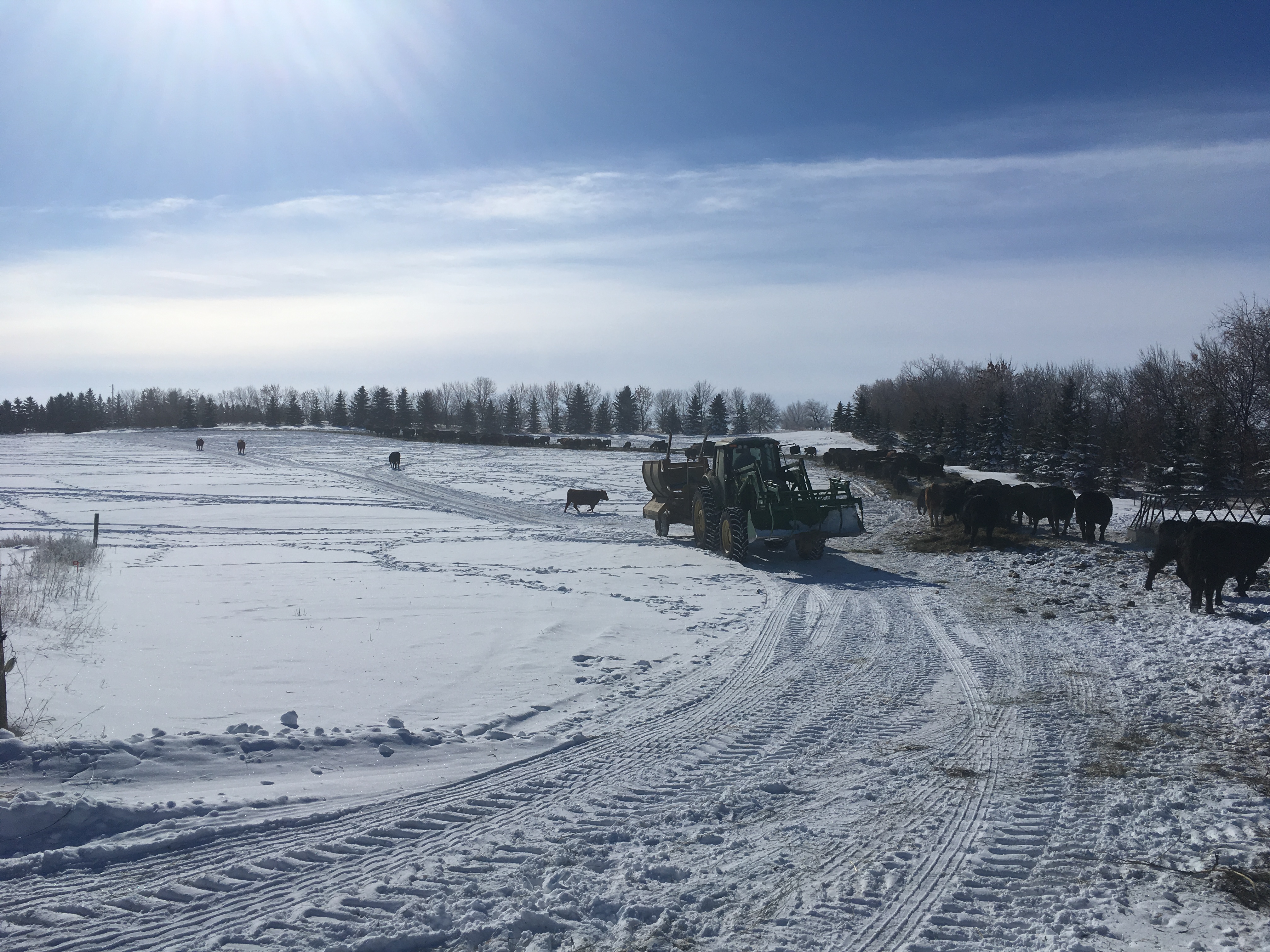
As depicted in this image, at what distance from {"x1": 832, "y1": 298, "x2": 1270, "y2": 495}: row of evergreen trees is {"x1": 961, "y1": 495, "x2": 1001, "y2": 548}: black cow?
13.0m

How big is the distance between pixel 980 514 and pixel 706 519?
630cm

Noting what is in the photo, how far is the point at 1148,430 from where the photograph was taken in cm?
4244

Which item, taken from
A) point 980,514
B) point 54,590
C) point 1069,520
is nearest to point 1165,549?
point 980,514

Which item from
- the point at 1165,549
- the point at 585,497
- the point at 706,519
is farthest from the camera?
the point at 585,497

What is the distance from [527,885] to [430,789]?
1492 millimetres

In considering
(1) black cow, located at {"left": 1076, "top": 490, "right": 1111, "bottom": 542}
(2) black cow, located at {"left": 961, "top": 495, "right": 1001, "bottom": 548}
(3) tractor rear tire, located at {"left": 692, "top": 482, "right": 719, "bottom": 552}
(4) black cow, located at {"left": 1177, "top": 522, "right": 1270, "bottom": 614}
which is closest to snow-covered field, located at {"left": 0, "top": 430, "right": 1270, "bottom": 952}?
(4) black cow, located at {"left": 1177, "top": 522, "right": 1270, "bottom": 614}

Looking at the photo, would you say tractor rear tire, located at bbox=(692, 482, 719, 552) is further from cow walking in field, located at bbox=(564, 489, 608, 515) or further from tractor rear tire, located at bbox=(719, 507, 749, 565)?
cow walking in field, located at bbox=(564, 489, 608, 515)

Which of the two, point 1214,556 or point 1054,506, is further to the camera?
point 1054,506

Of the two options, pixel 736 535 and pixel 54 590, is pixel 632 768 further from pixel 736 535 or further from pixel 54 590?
pixel 736 535

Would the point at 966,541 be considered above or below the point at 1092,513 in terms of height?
below

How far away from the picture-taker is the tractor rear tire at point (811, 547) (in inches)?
668

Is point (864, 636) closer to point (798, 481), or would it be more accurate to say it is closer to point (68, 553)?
point (798, 481)

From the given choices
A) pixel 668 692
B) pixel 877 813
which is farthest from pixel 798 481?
pixel 877 813

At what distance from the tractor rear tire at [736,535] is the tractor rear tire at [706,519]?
325 millimetres
